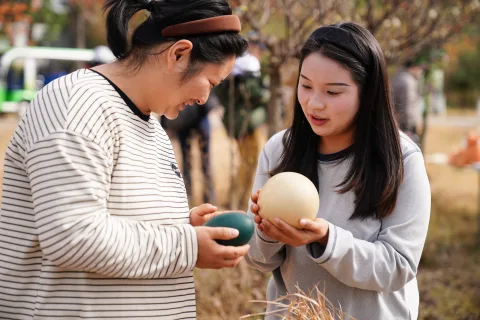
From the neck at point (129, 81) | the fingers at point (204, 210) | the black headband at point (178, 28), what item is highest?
the black headband at point (178, 28)

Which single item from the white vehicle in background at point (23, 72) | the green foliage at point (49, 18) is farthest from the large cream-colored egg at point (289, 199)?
the green foliage at point (49, 18)

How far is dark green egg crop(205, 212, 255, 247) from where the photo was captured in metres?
1.87

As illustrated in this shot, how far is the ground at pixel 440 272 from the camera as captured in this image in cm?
413

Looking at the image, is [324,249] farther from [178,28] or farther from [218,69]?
[178,28]

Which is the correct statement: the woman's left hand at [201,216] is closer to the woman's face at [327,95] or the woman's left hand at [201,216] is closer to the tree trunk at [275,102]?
the woman's face at [327,95]

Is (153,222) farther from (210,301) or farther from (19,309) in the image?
(210,301)

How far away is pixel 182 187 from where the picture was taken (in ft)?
6.45

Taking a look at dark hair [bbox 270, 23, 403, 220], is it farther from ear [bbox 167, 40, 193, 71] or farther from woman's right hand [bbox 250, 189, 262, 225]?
ear [bbox 167, 40, 193, 71]

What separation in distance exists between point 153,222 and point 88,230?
0.75 ft

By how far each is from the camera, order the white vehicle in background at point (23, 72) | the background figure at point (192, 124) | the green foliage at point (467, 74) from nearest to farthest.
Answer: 1. the background figure at point (192, 124)
2. the white vehicle in background at point (23, 72)
3. the green foliage at point (467, 74)

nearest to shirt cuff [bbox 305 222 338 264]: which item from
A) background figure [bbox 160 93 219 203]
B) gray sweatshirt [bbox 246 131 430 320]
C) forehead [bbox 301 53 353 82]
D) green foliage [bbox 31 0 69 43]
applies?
gray sweatshirt [bbox 246 131 430 320]

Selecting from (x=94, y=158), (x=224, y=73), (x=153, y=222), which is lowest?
(x=153, y=222)

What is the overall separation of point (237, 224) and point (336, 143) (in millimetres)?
549

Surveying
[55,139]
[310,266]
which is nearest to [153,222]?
[55,139]
